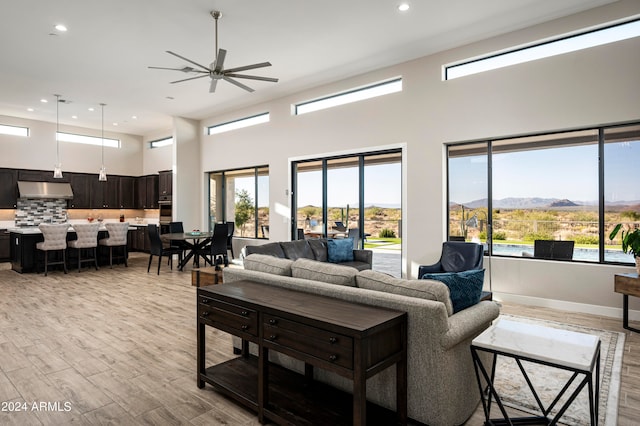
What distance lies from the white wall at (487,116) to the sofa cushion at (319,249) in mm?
1396

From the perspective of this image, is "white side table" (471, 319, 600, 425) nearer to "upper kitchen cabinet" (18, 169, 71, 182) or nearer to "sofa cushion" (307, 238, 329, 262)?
"sofa cushion" (307, 238, 329, 262)

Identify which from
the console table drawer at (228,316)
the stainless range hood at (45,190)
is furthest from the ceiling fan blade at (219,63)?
the stainless range hood at (45,190)

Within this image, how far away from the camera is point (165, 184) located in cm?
1070

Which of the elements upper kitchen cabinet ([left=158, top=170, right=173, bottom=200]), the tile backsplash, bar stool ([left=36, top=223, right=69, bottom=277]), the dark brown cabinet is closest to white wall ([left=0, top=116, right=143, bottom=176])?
the tile backsplash

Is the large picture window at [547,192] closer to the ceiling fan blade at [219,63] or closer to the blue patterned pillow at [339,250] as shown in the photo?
the blue patterned pillow at [339,250]

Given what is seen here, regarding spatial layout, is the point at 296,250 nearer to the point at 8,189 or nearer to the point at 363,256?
the point at 363,256

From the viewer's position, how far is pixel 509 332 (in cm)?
220

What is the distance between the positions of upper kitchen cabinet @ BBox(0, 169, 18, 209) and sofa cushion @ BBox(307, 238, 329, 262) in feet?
27.9

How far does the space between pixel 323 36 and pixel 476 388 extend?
4.86 m

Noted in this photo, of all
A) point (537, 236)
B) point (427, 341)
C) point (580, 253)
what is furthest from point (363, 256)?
point (427, 341)

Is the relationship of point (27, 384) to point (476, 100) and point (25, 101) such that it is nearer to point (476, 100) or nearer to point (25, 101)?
point (476, 100)

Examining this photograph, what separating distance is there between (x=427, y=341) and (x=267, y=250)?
3227 millimetres

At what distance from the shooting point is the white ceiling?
4684mm

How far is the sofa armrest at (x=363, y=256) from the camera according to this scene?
6.23 m
